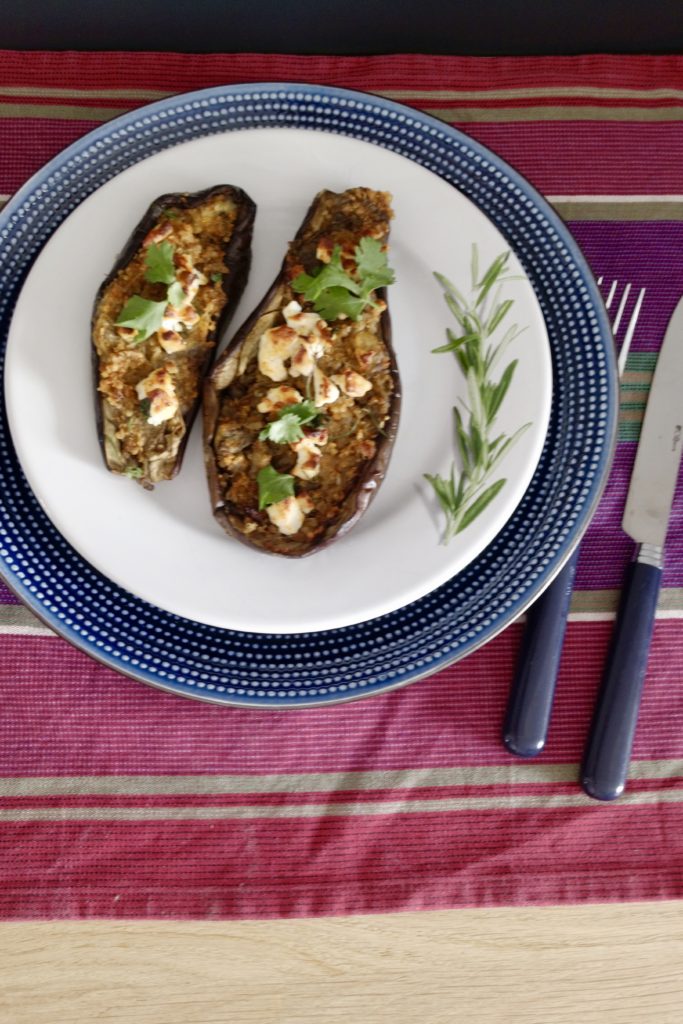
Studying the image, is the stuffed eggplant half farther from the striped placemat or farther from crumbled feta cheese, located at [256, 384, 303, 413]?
the striped placemat

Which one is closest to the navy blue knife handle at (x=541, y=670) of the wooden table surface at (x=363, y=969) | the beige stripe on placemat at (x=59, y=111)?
the wooden table surface at (x=363, y=969)

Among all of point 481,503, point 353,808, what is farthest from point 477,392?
point 353,808

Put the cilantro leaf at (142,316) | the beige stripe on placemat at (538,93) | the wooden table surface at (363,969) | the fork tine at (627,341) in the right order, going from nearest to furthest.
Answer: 1. the cilantro leaf at (142,316)
2. the wooden table surface at (363,969)
3. the fork tine at (627,341)
4. the beige stripe on placemat at (538,93)

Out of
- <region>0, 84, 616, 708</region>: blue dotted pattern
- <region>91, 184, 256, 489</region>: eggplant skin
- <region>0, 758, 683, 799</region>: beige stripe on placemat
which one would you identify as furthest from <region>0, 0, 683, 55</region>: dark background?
<region>0, 758, 683, 799</region>: beige stripe on placemat

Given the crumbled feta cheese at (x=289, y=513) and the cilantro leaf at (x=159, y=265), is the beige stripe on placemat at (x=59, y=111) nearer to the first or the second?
the cilantro leaf at (x=159, y=265)

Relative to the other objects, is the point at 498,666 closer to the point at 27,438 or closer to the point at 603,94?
the point at 27,438

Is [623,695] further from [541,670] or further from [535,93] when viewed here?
[535,93]
